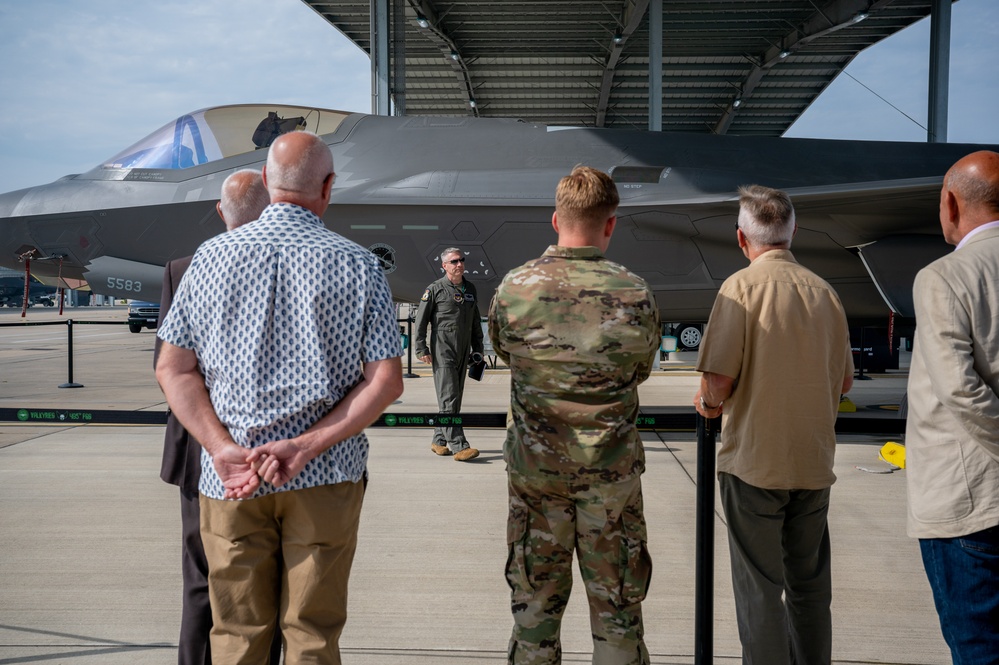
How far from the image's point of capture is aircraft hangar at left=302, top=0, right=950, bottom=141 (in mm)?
15867

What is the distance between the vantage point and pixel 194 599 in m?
2.53

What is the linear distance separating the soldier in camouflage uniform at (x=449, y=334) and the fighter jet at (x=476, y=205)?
0.85m

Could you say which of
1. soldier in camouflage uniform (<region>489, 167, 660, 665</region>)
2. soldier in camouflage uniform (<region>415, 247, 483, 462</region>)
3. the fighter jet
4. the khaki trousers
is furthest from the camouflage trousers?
the fighter jet

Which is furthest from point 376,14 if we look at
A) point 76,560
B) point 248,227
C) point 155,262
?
point 248,227

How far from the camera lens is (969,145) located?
8484 millimetres

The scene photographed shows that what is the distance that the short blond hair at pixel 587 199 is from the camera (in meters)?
2.24

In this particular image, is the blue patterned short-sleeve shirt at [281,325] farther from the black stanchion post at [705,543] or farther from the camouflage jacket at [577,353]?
the black stanchion post at [705,543]

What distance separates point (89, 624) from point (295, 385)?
7.48 feet

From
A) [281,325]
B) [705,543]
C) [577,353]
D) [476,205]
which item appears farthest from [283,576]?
[476,205]

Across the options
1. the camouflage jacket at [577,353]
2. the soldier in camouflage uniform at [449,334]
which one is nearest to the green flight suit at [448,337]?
the soldier in camouflage uniform at [449,334]

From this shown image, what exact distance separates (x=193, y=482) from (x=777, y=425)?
6.94ft

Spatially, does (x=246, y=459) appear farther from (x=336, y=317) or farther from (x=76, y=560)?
(x=76, y=560)

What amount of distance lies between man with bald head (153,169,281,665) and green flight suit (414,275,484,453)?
4.05 meters

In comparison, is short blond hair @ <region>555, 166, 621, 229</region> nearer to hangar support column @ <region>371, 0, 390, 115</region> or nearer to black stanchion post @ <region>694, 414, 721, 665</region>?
black stanchion post @ <region>694, 414, 721, 665</region>
